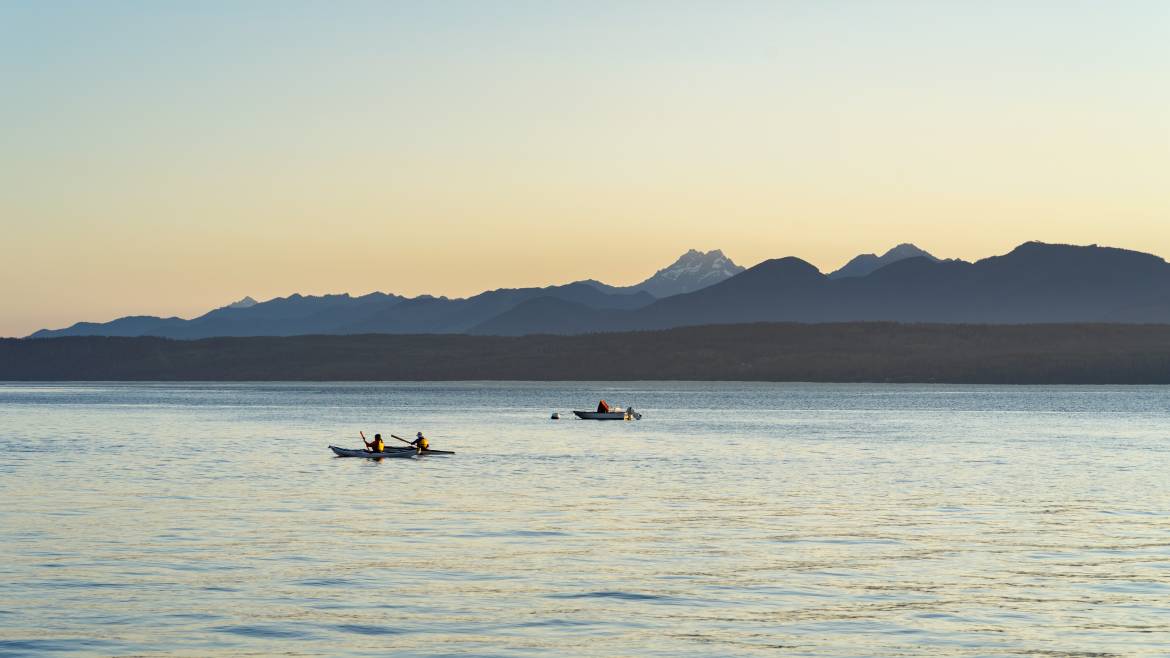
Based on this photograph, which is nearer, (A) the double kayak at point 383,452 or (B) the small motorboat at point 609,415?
(A) the double kayak at point 383,452

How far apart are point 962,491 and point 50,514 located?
35766 mm

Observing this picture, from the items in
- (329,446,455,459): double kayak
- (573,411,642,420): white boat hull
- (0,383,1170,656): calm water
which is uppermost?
(573,411,642,420): white boat hull

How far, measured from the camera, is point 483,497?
56.5 meters

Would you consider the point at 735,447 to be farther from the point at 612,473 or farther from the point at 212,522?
the point at 212,522

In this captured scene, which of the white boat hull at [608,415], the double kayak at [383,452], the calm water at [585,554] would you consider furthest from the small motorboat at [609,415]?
the double kayak at [383,452]

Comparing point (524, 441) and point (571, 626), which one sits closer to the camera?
point (571, 626)

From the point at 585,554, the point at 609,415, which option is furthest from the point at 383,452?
the point at 609,415

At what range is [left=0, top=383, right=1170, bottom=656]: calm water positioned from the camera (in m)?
28.8

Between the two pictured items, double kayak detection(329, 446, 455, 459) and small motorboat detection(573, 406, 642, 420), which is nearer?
double kayak detection(329, 446, 455, 459)

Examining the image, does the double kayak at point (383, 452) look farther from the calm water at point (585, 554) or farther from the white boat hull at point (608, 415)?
the white boat hull at point (608, 415)

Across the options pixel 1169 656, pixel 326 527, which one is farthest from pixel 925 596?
pixel 326 527

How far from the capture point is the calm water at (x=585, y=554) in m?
28.8

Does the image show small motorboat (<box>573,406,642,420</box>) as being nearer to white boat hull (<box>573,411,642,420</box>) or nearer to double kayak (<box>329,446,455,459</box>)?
white boat hull (<box>573,411,642,420</box>)

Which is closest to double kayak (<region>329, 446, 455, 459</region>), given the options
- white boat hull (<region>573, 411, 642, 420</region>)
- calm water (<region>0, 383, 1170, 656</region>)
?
calm water (<region>0, 383, 1170, 656</region>)
